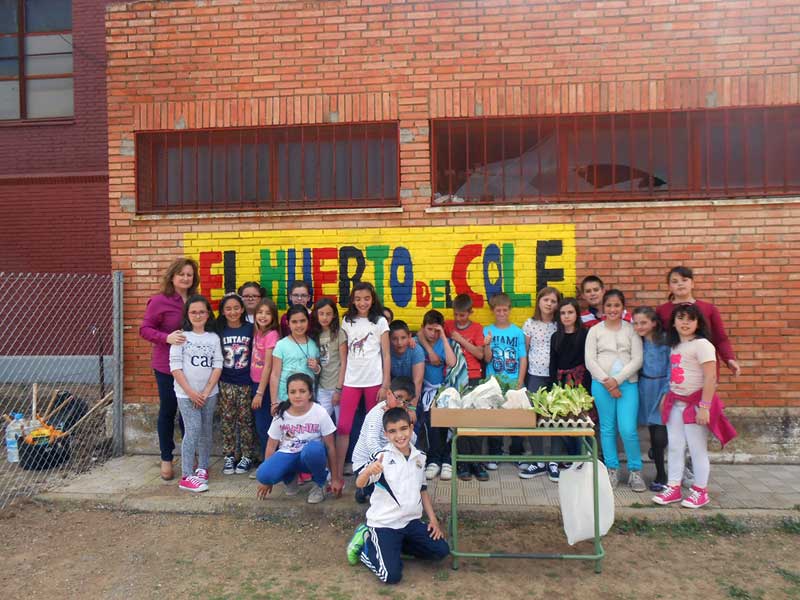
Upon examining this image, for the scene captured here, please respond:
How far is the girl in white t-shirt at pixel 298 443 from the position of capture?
4.79 m

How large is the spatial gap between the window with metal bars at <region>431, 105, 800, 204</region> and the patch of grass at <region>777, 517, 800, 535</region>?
122 inches

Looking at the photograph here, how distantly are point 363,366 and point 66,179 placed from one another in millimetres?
7978

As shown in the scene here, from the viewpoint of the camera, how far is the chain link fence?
5.82 meters

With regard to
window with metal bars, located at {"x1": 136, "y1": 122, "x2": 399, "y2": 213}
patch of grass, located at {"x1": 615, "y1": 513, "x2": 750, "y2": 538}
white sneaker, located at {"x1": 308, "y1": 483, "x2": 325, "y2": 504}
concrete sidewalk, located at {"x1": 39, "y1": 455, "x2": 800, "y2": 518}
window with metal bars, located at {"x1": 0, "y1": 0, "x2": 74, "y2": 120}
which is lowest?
patch of grass, located at {"x1": 615, "y1": 513, "x2": 750, "y2": 538}

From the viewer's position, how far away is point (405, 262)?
624cm

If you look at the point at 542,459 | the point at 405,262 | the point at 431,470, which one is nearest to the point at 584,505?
the point at 542,459

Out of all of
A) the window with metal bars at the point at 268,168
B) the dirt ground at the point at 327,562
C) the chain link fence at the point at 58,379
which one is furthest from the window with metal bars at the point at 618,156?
the chain link fence at the point at 58,379

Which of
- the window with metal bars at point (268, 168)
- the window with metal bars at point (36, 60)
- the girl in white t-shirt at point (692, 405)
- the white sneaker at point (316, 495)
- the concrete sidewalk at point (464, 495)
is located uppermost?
the window with metal bars at point (36, 60)

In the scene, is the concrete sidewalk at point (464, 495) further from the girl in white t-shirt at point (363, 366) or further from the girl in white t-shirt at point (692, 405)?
the girl in white t-shirt at point (363, 366)

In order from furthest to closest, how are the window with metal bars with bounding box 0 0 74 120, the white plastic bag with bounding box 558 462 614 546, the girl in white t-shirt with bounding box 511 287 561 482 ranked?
1. the window with metal bars with bounding box 0 0 74 120
2. the girl in white t-shirt with bounding box 511 287 561 482
3. the white plastic bag with bounding box 558 462 614 546

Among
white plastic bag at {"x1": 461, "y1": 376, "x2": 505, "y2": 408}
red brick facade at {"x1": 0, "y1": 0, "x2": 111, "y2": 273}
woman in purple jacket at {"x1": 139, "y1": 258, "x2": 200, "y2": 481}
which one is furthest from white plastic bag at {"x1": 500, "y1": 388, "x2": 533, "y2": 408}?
red brick facade at {"x1": 0, "y1": 0, "x2": 111, "y2": 273}

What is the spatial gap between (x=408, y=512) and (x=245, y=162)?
14.0 ft

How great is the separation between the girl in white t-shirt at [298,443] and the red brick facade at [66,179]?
6.86 metres

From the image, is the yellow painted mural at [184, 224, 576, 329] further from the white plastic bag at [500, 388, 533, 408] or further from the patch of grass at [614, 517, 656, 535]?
the patch of grass at [614, 517, 656, 535]
